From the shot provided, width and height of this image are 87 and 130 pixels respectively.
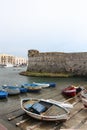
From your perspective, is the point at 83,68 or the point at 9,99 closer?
the point at 9,99

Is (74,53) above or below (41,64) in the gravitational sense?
above

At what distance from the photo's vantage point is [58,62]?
2042 inches

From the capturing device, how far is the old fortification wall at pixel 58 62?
158ft

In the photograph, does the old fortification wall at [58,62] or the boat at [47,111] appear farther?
the old fortification wall at [58,62]

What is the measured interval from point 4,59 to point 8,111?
135m

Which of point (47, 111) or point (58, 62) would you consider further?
point (58, 62)

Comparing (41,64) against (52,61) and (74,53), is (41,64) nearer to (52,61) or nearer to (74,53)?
(52,61)

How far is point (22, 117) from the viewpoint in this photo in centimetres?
1281

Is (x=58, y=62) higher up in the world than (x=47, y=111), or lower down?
higher up

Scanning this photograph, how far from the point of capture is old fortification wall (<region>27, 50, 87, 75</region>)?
48188 mm

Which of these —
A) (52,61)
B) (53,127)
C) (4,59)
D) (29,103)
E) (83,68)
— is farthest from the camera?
(4,59)

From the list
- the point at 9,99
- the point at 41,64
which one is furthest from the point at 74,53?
the point at 9,99

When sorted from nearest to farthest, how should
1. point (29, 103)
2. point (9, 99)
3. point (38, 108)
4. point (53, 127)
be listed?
1. point (53, 127)
2. point (38, 108)
3. point (29, 103)
4. point (9, 99)

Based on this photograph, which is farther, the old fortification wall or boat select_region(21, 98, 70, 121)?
the old fortification wall
